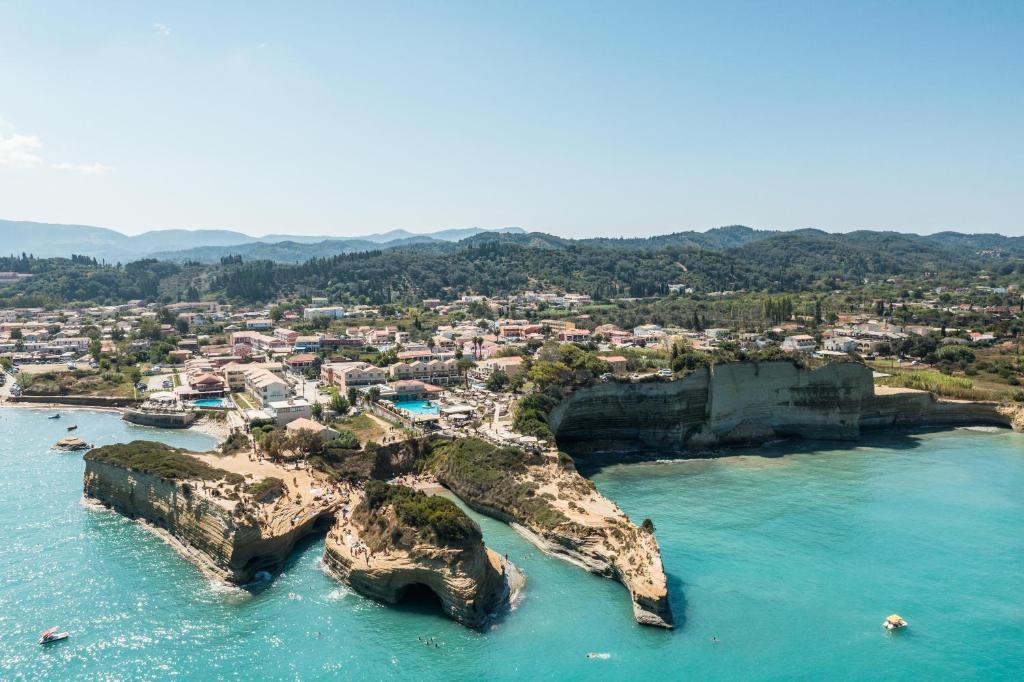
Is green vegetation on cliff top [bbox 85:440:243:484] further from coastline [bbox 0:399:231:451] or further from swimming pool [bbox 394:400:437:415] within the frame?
coastline [bbox 0:399:231:451]

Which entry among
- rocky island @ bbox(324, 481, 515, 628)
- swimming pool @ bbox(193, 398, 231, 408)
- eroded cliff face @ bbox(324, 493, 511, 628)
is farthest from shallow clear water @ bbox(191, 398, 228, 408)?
eroded cliff face @ bbox(324, 493, 511, 628)

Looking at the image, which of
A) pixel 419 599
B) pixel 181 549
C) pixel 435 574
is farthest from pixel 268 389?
pixel 435 574

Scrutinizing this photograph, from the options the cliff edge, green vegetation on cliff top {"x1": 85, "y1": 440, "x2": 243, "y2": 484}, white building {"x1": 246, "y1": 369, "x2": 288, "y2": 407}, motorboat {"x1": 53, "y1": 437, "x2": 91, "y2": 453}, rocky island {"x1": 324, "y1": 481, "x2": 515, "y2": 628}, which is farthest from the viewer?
white building {"x1": 246, "y1": 369, "x2": 288, "y2": 407}

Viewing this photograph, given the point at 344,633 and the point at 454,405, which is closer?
the point at 344,633

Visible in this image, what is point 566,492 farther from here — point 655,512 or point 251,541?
point 251,541

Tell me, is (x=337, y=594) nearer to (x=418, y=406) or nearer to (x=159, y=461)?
(x=159, y=461)

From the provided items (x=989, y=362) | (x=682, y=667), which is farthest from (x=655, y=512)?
(x=989, y=362)
